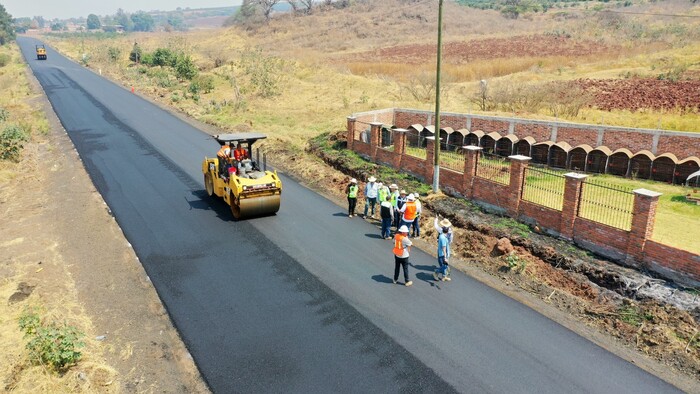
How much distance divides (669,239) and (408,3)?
108 metres

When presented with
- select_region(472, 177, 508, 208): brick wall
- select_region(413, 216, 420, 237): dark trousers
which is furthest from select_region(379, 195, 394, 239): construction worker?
select_region(472, 177, 508, 208): brick wall

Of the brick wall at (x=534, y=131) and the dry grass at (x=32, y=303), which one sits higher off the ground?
the brick wall at (x=534, y=131)

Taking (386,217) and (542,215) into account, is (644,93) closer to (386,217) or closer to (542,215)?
(542,215)

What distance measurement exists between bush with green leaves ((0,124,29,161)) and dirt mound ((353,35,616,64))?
42098 millimetres

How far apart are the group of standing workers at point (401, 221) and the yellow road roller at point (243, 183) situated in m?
2.53

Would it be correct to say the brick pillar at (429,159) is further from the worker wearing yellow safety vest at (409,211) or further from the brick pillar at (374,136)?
→ the worker wearing yellow safety vest at (409,211)

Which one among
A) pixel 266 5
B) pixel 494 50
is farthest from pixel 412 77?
pixel 266 5

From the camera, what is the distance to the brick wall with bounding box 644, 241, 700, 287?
37.2ft

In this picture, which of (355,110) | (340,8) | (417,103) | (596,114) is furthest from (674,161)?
(340,8)

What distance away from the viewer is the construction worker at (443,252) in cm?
1235

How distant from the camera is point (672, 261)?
1177 centimetres

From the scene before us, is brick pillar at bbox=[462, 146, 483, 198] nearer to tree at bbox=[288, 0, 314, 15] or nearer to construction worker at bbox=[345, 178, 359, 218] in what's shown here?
construction worker at bbox=[345, 178, 359, 218]

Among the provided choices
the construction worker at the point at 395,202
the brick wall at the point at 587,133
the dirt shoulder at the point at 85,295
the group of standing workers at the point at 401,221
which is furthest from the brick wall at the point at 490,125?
the dirt shoulder at the point at 85,295

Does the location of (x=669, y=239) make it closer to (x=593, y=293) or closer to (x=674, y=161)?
(x=593, y=293)
